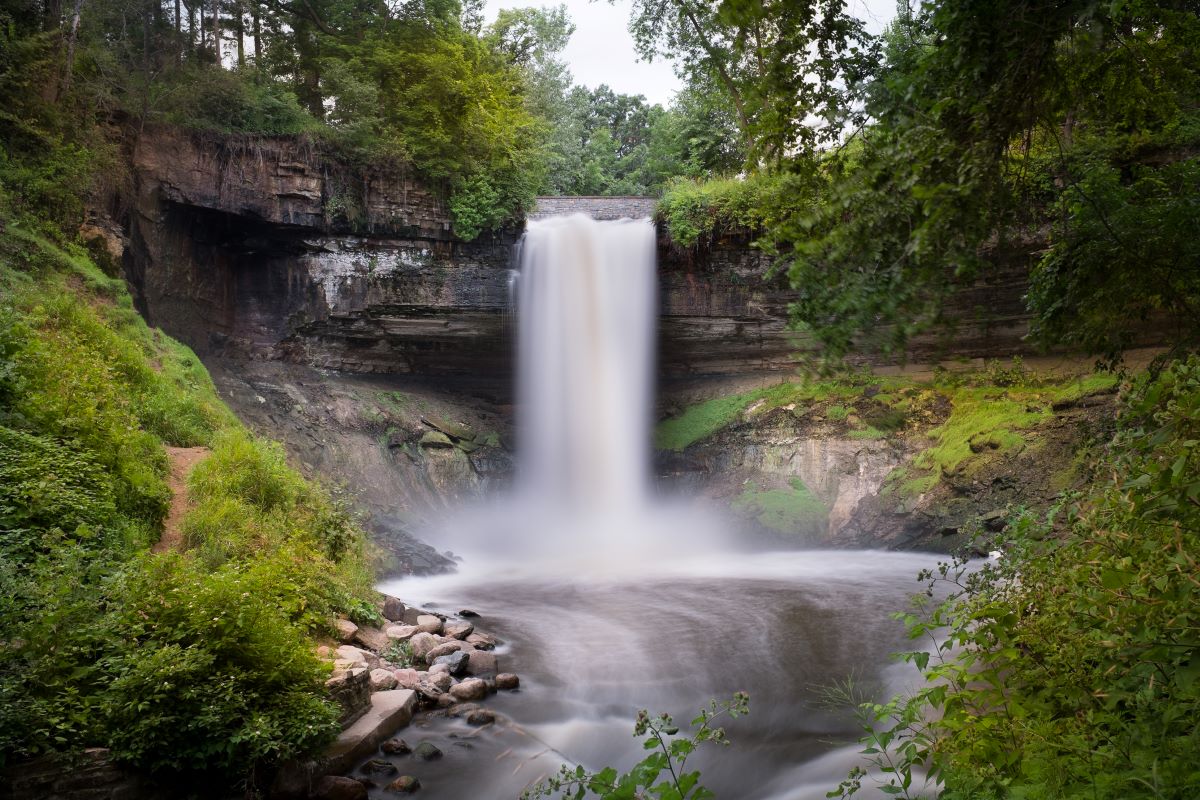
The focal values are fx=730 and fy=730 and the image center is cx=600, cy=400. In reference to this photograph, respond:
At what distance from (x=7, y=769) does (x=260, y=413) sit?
490 inches

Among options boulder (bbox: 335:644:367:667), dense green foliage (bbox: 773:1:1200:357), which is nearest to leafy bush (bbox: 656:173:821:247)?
boulder (bbox: 335:644:367:667)

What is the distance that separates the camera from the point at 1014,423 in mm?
14055

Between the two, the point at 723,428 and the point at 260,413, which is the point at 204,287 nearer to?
the point at 260,413

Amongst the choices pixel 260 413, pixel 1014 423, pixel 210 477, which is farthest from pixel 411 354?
pixel 1014 423

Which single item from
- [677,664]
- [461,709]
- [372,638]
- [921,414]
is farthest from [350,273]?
[921,414]

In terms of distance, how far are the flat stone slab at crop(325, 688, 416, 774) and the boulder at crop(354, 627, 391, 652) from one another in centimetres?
95

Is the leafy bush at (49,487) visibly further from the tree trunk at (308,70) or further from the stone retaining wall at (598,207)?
the tree trunk at (308,70)

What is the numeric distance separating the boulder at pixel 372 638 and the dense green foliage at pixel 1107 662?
5.10 meters

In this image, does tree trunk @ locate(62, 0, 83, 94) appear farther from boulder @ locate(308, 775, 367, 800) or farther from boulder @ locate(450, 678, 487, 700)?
boulder @ locate(308, 775, 367, 800)

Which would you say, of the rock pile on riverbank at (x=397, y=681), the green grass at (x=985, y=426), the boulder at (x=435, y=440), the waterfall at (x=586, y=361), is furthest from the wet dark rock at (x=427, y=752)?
the waterfall at (x=586, y=361)

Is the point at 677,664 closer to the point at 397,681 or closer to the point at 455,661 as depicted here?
the point at 455,661

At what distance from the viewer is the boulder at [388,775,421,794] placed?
17.4 feet

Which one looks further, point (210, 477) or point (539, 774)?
point (210, 477)

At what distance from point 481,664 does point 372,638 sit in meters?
1.16
